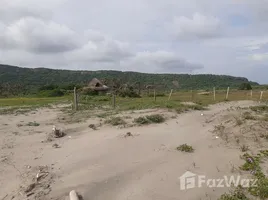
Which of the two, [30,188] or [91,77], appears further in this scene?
[91,77]

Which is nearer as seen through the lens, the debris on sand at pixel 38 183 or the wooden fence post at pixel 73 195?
the wooden fence post at pixel 73 195

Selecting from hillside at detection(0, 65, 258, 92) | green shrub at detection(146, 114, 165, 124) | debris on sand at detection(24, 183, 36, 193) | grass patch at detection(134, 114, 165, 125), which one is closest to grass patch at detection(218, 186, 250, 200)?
debris on sand at detection(24, 183, 36, 193)

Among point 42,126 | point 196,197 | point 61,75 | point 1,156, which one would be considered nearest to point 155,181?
point 196,197

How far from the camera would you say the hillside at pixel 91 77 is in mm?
92250

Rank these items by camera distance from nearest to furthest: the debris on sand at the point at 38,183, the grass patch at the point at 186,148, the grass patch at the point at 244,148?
the debris on sand at the point at 38,183, the grass patch at the point at 244,148, the grass patch at the point at 186,148

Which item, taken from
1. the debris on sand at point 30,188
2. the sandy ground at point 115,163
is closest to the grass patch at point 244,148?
the sandy ground at point 115,163

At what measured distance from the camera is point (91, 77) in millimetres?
103688

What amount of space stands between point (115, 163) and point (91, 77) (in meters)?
98.0

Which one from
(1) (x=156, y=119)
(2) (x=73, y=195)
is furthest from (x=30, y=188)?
(1) (x=156, y=119)

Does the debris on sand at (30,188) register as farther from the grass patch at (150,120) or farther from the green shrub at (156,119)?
the green shrub at (156,119)

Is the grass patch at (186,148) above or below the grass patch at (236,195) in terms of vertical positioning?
above

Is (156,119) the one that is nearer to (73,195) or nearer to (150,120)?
(150,120)

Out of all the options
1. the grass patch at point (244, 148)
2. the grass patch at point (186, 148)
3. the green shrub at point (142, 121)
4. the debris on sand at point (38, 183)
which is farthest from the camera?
the green shrub at point (142, 121)

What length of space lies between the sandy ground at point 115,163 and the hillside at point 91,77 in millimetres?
79563
